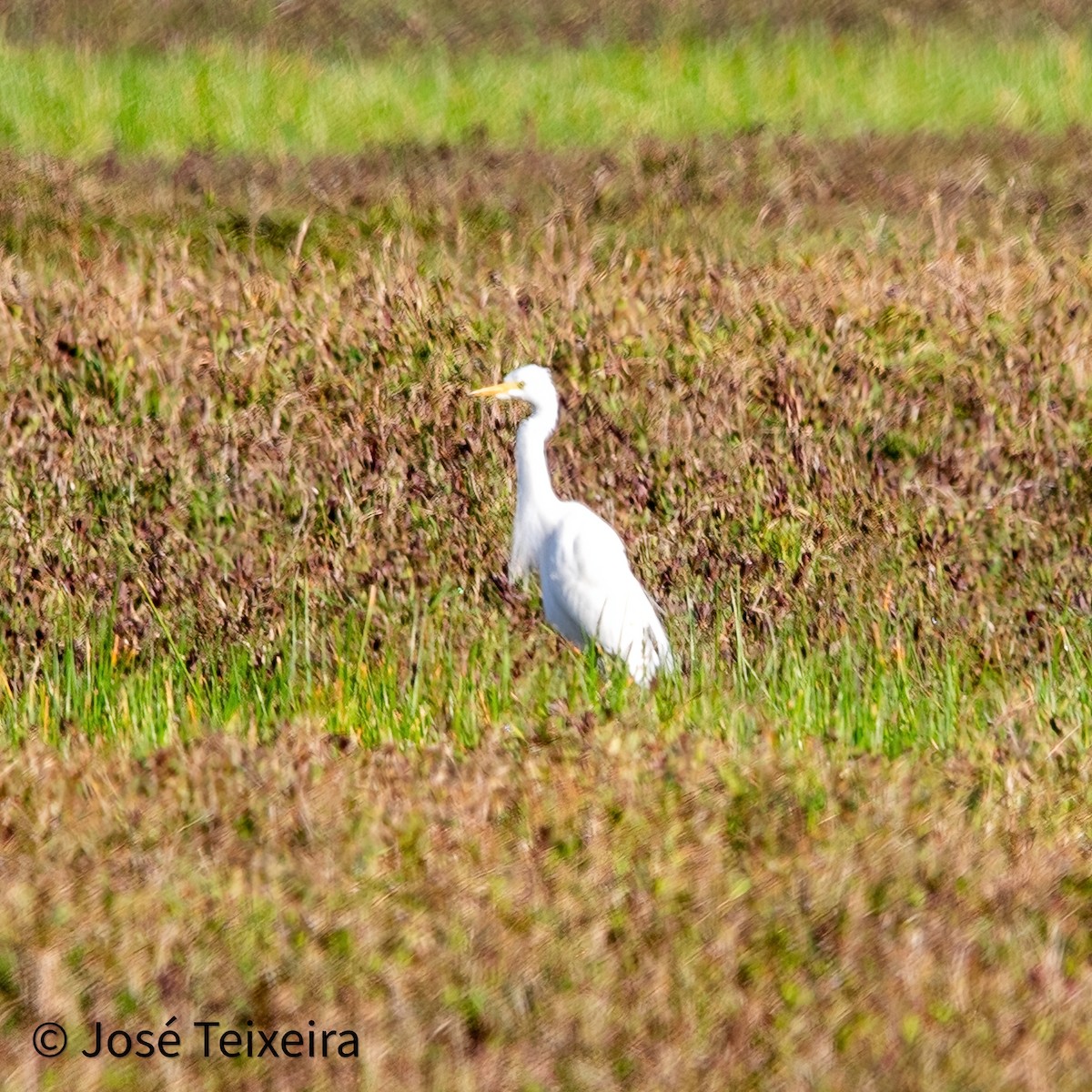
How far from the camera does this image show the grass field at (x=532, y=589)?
11.2 feet

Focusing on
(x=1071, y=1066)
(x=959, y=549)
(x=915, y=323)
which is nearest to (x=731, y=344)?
(x=915, y=323)

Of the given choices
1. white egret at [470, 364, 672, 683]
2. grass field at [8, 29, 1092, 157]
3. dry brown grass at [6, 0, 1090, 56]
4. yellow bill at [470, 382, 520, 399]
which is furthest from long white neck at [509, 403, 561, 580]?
dry brown grass at [6, 0, 1090, 56]

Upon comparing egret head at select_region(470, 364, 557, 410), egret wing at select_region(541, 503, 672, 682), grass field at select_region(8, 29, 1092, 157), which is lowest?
egret wing at select_region(541, 503, 672, 682)

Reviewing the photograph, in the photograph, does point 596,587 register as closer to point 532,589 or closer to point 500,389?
point 532,589

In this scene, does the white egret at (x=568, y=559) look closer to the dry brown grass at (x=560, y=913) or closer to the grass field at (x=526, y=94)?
the dry brown grass at (x=560, y=913)

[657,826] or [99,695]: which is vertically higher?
[657,826]

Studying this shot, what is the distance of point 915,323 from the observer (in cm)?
864

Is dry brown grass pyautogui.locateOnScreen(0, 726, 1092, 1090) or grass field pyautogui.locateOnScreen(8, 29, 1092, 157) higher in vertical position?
dry brown grass pyautogui.locateOnScreen(0, 726, 1092, 1090)

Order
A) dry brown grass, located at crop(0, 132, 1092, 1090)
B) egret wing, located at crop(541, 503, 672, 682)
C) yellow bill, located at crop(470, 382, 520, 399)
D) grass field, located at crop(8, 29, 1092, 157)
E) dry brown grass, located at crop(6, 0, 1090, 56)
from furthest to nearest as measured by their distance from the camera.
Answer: dry brown grass, located at crop(6, 0, 1090, 56) → grass field, located at crop(8, 29, 1092, 157) → yellow bill, located at crop(470, 382, 520, 399) → egret wing, located at crop(541, 503, 672, 682) → dry brown grass, located at crop(0, 132, 1092, 1090)

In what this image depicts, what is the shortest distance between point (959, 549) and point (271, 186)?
4676 mm

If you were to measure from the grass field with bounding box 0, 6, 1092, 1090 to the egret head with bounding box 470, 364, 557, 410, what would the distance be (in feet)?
1.94

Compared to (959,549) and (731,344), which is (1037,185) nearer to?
(731,344)

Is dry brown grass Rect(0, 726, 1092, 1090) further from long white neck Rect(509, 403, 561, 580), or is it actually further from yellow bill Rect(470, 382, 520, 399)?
yellow bill Rect(470, 382, 520, 399)

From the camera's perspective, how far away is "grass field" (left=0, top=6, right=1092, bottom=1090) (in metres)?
3.42
